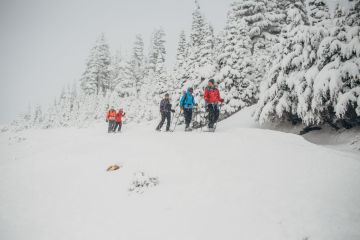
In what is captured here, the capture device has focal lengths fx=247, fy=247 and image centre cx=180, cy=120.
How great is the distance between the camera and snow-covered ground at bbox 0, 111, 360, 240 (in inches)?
200

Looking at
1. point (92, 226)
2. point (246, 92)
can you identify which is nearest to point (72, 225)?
point (92, 226)

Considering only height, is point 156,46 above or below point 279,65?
above

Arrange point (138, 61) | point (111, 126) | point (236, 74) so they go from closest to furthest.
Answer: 1. point (236, 74)
2. point (111, 126)
3. point (138, 61)

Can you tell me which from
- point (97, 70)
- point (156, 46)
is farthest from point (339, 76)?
point (97, 70)

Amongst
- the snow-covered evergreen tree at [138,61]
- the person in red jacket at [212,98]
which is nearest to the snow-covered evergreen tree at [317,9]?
the person in red jacket at [212,98]

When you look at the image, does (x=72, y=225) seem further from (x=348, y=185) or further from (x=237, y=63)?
(x=237, y=63)

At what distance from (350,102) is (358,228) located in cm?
760

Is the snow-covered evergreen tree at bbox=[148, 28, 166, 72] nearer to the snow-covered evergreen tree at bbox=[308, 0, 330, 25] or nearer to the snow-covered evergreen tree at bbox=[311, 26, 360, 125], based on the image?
the snow-covered evergreen tree at bbox=[308, 0, 330, 25]

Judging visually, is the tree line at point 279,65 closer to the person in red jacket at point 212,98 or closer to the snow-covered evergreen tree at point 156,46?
the person in red jacket at point 212,98

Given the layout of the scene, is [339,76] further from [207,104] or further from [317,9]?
[317,9]

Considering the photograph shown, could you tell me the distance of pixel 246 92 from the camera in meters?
19.9

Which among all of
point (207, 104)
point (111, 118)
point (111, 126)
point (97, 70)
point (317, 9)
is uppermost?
point (317, 9)

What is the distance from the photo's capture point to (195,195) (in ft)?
21.2

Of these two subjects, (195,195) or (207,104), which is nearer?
(195,195)
